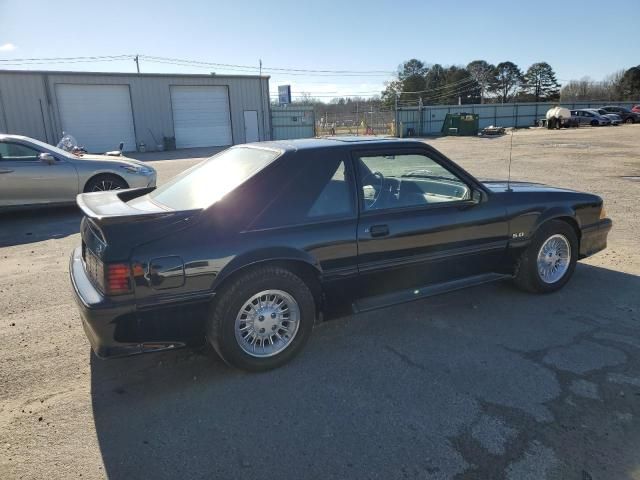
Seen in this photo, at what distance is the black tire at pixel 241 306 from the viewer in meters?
3.09

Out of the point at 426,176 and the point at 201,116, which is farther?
the point at 201,116

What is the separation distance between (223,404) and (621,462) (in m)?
2.19

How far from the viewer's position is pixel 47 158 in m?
8.47

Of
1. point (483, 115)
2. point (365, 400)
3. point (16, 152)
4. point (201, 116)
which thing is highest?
point (201, 116)

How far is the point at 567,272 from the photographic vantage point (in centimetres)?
470

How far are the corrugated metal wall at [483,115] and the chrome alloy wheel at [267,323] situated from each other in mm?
37584

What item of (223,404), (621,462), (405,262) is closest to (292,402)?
(223,404)

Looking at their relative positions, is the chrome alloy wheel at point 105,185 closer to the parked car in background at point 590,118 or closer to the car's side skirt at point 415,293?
the car's side skirt at point 415,293

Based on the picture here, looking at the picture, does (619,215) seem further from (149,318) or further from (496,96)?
(496,96)

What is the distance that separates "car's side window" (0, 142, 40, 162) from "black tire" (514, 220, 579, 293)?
821 centimetres

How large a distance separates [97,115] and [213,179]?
2702cm

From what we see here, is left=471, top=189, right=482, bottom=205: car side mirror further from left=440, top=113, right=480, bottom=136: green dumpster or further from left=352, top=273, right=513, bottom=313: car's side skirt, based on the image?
left=440, top=113, right=480, bottom=136: green dumpster

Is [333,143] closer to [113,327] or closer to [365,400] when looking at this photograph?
[365,400]

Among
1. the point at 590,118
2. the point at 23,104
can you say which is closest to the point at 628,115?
A: the point at 590,118
